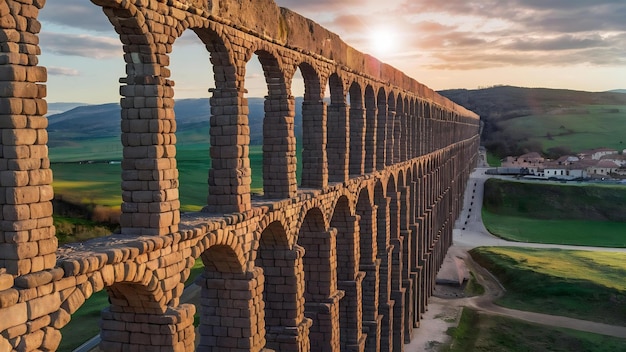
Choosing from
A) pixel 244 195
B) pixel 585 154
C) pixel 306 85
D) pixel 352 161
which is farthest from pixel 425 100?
pixel 585 154

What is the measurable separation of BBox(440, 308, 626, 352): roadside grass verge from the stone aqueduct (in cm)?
926

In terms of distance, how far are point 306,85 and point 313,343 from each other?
9.71 metres

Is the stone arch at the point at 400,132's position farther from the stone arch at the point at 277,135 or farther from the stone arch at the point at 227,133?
the stone arch at the point at 227,133

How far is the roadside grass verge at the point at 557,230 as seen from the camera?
79.4 meters

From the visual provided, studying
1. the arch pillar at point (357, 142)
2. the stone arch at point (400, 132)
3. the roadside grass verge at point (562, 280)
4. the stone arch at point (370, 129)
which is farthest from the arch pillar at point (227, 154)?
the roadside grass verge at point (562, 280)

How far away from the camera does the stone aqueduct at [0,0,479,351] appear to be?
30.6 ft

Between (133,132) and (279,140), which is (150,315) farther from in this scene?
(279,140)

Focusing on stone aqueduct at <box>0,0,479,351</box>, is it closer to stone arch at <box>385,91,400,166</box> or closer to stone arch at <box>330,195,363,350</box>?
stone arch at <box>330,195,363,350</box>

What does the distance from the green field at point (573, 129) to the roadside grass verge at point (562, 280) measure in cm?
9911

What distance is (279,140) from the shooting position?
19.5m

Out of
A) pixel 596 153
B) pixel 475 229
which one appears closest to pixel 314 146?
pixel 475 229

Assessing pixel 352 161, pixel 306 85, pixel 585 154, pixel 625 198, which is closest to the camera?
pixel 306 85

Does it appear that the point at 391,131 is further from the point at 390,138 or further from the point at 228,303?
the point at 228,303

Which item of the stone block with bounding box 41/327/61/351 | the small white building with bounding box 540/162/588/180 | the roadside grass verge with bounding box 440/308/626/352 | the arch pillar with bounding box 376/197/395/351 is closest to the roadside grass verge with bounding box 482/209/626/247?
the small white building with bounding box 540/162/588/180
